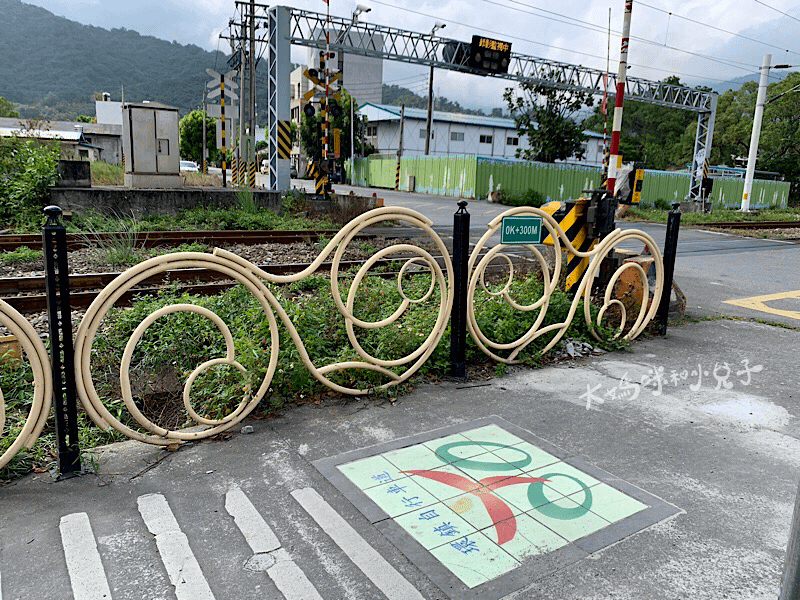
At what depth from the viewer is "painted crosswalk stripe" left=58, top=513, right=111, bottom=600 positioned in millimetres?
2436

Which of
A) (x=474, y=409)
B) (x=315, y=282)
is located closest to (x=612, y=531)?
(x=474, y=409)

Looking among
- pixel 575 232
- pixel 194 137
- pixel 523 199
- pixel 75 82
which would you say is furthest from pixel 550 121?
pixel 75 82

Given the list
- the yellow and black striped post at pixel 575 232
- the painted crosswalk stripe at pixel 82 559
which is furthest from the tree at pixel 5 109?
the painted crosswalk stripe at pixel 82 559

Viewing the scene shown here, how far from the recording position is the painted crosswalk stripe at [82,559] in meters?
2.44

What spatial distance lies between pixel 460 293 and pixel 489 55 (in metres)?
20.8

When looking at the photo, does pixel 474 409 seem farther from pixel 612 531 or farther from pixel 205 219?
pixel 205 219

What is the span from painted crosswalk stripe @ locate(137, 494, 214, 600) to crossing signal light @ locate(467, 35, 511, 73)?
2254 centimetres

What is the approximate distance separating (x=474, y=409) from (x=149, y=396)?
7.66 feet

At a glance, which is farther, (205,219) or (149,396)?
(205,219)

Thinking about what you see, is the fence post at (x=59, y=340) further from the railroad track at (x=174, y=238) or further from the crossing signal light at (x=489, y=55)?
the crossing signal light at (x=489, y=55)

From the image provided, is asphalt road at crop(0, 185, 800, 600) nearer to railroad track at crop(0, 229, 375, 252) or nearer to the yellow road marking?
the yellow road marking

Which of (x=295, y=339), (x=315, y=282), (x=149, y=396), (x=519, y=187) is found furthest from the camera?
(x=519, y=187)

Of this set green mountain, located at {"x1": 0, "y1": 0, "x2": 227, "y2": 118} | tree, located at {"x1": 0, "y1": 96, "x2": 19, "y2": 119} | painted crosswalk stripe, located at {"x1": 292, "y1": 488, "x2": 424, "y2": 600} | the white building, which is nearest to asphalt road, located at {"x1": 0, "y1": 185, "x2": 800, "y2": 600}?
painted crosswalk stripe, located at {"x1": 292, "y1": 488, "x2": 424, "y2": 600}

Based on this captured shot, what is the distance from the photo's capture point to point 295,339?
399cm
